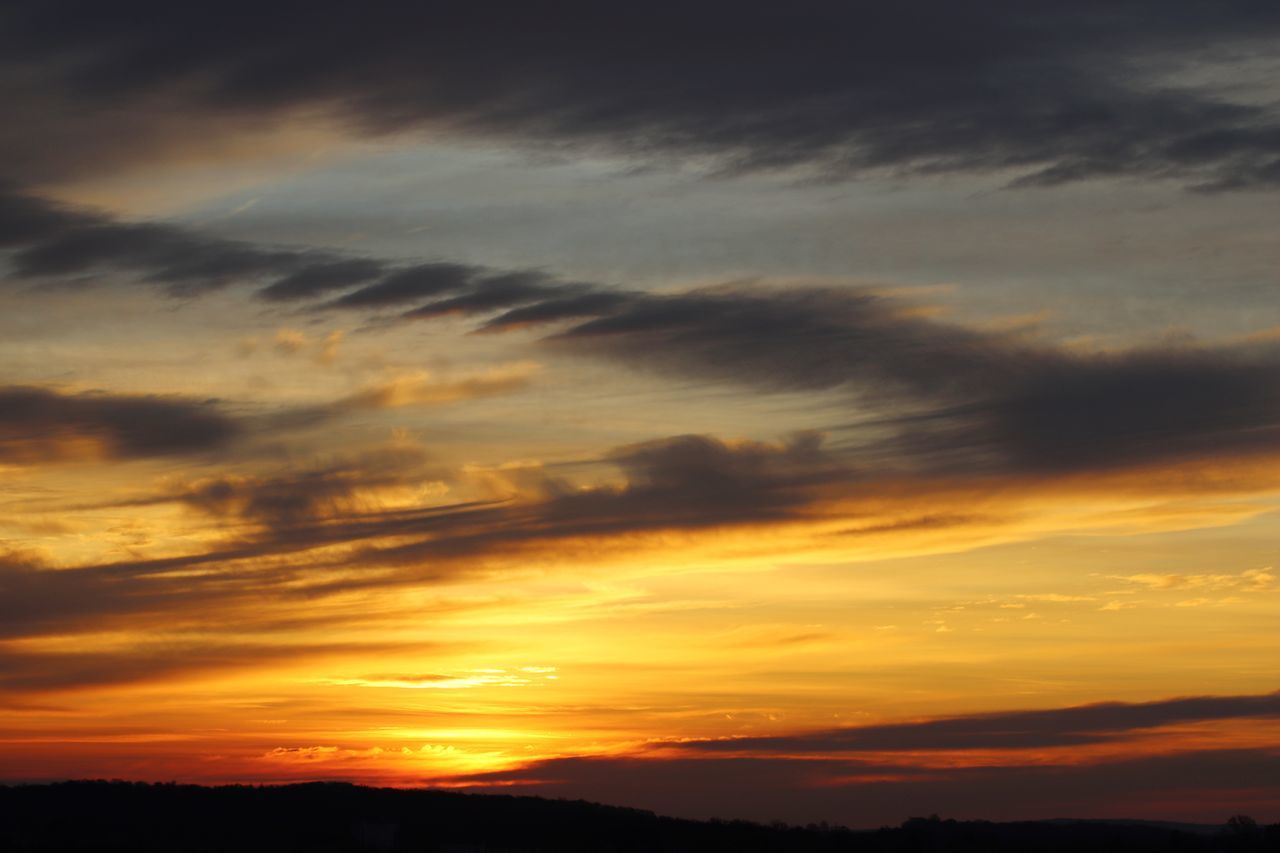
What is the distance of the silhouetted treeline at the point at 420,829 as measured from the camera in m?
64.6

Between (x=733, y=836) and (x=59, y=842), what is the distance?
1081 inches

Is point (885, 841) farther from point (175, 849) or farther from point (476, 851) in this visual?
point (175, 849)

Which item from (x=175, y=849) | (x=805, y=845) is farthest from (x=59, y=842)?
(x=805, y=845)

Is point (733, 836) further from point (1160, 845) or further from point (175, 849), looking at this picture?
point (175, 849)

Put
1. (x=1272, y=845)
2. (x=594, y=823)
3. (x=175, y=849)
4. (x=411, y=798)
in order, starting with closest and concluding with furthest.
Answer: (x=175, y=849) → (x=1272, y=845) → (x=594, y=823) → (x=411, y=798)

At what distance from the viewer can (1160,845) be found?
66688mm

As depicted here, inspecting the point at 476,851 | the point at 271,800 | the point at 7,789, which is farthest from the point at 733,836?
the point at 7,789

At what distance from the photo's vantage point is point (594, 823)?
72625mm

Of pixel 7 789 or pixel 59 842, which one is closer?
pixel 59 842

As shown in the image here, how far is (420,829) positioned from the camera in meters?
69.8

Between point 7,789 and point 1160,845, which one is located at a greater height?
point 7,789

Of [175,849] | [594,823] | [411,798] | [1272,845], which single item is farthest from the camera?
[411,798]

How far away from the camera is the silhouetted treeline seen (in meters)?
64.6

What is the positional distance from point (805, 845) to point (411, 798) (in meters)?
21.8
